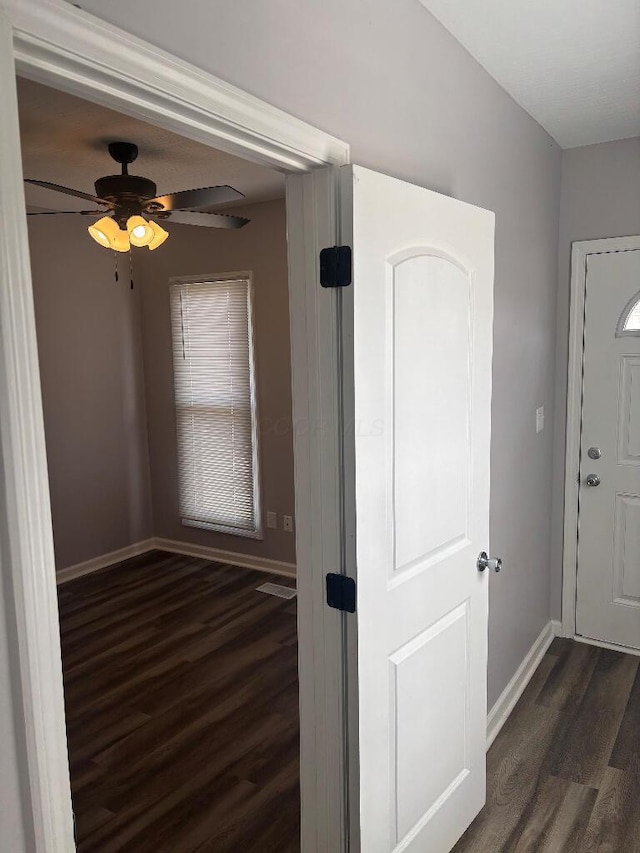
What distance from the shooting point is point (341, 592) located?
1.65 meters

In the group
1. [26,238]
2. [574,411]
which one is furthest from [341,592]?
[574,411]

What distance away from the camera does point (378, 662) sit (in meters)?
1.71

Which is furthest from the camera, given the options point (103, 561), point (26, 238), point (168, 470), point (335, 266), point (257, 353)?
point (168, 470)

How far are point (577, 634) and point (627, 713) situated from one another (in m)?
0.73

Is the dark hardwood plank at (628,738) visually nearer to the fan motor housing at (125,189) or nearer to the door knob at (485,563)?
the door knob at (485,563)

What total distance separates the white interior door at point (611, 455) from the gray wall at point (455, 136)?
202 millimetres

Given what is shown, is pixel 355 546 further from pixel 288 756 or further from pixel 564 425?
pixel 564 425

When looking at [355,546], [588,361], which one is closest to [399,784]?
[355,546]

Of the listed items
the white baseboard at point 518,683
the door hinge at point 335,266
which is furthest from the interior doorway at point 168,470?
the door hinge at point 335,266

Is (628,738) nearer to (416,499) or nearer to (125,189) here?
(416,499)

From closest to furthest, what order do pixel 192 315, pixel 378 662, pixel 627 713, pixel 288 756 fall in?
pixel 378 662
pixel 288 756
pixel 627 713
pixel 192 315

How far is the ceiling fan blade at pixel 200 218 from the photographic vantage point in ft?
10.3

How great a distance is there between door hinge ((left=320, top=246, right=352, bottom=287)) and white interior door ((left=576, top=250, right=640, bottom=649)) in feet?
7.45

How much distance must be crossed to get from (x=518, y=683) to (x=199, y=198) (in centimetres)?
264
